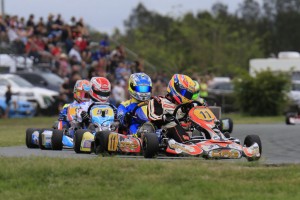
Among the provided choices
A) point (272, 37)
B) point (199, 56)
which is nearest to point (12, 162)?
point (199, 56)

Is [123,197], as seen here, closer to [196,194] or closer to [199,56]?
[196,194]

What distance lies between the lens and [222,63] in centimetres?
6769

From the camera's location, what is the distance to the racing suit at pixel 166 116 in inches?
544

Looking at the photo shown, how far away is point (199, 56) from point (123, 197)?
58596 millimetres

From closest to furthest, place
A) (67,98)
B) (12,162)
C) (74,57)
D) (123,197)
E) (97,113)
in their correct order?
(123,197) → (12,162) → (97,113) → (67,98) → (74,57)

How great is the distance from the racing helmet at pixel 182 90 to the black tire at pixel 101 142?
142 cm

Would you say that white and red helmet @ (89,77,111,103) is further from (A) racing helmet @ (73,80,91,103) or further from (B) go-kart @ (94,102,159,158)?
(B) go-kart @ (94,102,159,158)

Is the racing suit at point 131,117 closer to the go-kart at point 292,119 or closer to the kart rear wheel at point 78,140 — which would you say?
the kart rear wheel at point 78,140

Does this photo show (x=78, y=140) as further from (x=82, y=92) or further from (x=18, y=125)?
(x=18, y=125)

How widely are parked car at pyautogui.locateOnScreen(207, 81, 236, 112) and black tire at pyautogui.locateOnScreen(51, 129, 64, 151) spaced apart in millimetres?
21659

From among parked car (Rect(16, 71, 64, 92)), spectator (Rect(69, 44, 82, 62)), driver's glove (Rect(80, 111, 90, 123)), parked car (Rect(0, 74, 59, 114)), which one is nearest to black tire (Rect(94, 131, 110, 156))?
driver's glove (Rect(80, 111, 90, 123))

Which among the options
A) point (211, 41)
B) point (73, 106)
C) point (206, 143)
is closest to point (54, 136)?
point (73, 106)

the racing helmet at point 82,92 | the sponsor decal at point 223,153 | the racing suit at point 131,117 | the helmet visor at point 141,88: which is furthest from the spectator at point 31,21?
the sponsor decal at point 223,153

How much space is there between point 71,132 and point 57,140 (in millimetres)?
929
